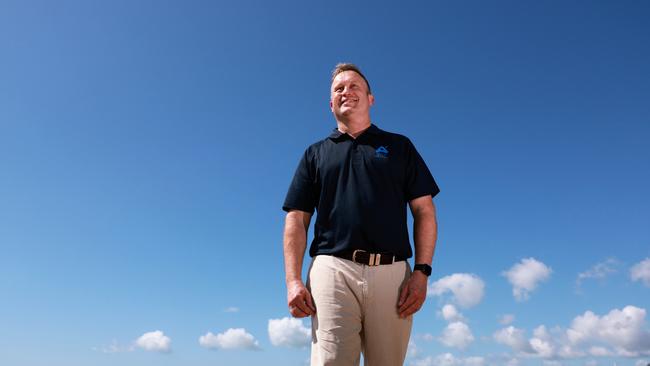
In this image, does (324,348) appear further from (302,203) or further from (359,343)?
(302,203)

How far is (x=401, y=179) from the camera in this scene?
5453 millimetres

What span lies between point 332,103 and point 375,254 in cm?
193

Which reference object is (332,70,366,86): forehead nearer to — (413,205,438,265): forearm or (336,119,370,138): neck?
(336,119,370,138): neck

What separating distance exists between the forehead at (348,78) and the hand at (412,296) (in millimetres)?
2290

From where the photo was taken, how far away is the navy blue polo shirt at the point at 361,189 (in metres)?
5.04

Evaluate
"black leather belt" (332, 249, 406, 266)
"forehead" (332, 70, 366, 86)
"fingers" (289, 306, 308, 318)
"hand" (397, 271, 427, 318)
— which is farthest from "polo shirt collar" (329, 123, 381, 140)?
"fingers" (289, 306, 308, 318)

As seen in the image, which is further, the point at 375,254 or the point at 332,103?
the point at 332,103

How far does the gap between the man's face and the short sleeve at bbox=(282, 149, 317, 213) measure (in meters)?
0.66

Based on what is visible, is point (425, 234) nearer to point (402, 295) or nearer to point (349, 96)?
point (402, 295)

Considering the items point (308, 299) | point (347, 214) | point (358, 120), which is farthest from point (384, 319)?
point (358, 120)

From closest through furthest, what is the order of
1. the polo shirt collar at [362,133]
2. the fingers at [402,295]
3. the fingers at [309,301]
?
1. the fingers at [402,295]
2. the fingers at [309,301]
3. the polo shirt collar at [362,133]

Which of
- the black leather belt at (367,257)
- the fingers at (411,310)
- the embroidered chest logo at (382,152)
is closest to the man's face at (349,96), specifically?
the embroidered chest logo at (382,152)

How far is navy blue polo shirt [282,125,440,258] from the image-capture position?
504cm

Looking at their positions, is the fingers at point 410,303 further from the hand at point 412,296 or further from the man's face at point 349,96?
the man's face at point 349,96
